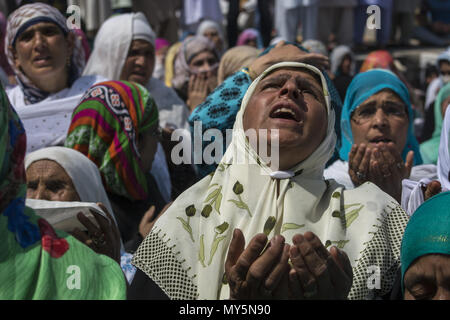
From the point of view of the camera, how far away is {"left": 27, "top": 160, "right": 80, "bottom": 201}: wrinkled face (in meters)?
3.06

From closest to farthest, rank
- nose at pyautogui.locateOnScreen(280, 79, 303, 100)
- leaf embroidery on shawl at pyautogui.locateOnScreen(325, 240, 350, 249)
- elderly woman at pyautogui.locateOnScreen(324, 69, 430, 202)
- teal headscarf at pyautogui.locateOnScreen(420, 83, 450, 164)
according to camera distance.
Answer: leaf embroidery on shawl at pyautogui.locateOnScreen(325, 240, 350, 249), nose at pyautogui.locateOnScreen(280, 79, 303, 100), elderly woman at pyautogui.locateOnScreen(324, 69, 430, 202), teal headscarf at pyautogui.locateOnScreen(420, 83, 450, 164)

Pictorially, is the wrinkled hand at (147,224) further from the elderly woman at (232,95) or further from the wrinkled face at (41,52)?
the wrinkled face at (41,52)

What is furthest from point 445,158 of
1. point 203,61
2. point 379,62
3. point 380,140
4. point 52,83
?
point 379,62

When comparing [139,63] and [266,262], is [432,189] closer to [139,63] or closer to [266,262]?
→ [266,262]

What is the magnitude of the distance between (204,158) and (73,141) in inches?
30.9

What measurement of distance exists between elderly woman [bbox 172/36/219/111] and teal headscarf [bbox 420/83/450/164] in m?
1.66

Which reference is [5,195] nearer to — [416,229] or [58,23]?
[416,229]

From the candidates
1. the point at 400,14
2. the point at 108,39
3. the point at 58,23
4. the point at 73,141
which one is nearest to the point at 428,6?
the point at 400,14

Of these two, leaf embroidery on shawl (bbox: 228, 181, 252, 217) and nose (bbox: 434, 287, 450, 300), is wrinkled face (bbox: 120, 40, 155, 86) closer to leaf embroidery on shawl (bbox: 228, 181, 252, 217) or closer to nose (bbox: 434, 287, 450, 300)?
leaf embroidery on shawl (bbox: 228, 181, 252, 217)

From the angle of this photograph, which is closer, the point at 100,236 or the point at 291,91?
the point at 291,91

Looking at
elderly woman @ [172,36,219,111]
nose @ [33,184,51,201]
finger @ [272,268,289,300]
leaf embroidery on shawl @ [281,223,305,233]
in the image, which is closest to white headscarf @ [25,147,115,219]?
nose @ [33,184,51,201]

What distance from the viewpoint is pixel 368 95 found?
3975mm

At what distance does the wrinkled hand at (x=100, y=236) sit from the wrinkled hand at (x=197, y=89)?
2549 millimetres

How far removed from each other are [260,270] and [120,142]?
196cm
